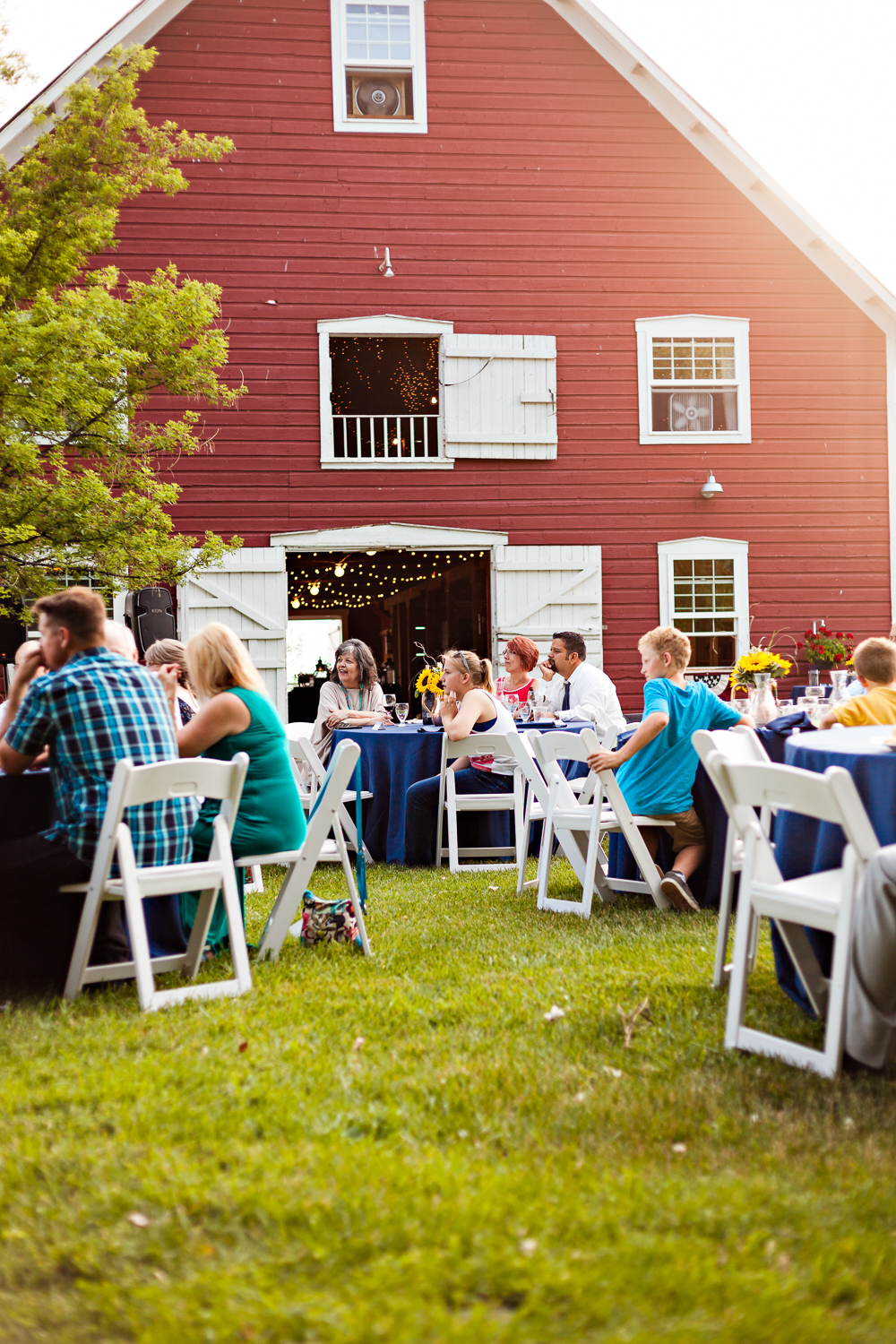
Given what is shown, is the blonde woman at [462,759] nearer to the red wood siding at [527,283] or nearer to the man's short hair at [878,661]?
the man's short hair at [878,661]

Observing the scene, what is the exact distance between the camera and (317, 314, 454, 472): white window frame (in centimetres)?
1127

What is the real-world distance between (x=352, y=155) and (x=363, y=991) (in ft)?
33.5

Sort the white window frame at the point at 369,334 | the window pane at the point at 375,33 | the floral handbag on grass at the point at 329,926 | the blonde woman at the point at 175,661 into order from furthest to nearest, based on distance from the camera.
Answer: the window pane at the point at 375,33, the white window frame at the point at 369,334, the blonde woman at the point at 175,661, the floral handbag on grass at the point at 329,926

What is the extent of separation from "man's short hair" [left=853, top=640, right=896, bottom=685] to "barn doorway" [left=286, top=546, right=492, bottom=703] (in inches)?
325

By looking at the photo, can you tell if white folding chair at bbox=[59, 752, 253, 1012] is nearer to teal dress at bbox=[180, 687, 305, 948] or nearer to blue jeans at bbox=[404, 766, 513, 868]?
teal dress at bbox=[180, 687, 305, 948]

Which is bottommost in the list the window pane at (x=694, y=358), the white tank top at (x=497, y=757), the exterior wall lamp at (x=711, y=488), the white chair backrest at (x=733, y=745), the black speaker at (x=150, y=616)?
the white tank top at (x=497, y=757)

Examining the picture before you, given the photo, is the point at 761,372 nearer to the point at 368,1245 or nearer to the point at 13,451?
the point at 13,451

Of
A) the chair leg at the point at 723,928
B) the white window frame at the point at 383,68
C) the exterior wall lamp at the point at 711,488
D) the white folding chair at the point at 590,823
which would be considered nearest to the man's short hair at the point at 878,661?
the white folding chair at the point at 590,823

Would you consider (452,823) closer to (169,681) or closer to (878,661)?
(169,681)

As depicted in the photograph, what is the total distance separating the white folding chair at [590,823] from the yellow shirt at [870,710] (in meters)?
0.95

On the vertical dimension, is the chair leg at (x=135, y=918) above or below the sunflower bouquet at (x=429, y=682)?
below

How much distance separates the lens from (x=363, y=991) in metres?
3.68

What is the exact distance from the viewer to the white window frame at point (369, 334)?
11.3m

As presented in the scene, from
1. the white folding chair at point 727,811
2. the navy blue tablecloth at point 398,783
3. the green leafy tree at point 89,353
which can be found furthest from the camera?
the green leafy tree at point 89,353
